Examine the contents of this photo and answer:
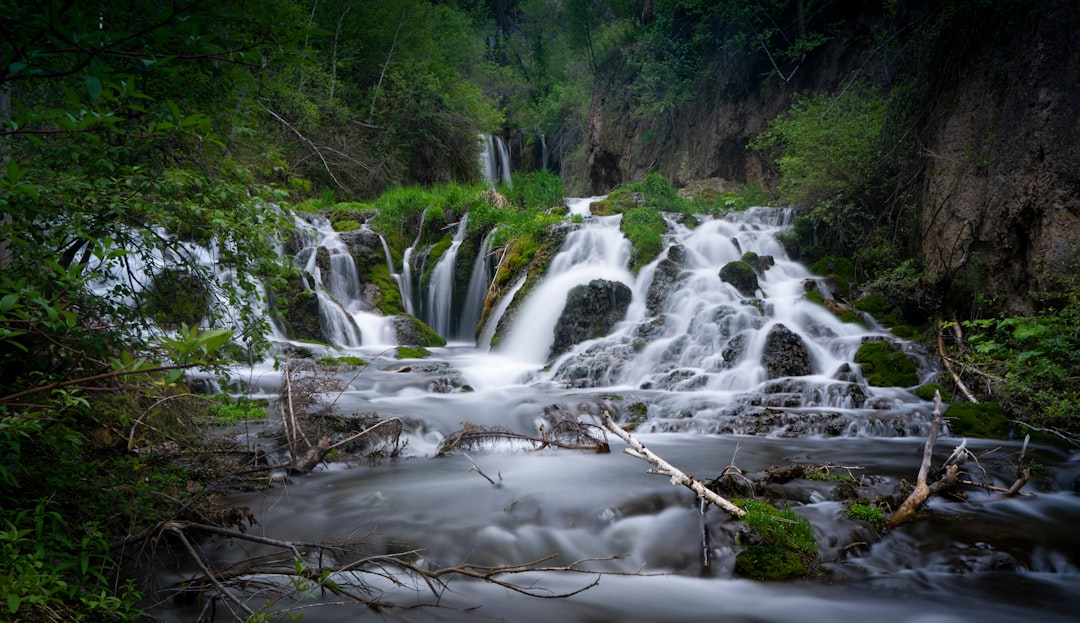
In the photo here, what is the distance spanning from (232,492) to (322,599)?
1974 mm

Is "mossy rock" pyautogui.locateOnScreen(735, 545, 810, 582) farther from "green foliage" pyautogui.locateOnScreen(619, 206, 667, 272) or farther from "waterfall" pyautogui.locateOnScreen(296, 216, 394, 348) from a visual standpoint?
"waterfall" pyautogui.locateOnScreen(296, 216, 394, 348)

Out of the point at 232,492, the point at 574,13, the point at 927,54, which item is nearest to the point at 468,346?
the point at 232,492

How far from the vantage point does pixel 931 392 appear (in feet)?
27.5

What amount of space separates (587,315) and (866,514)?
7839mm

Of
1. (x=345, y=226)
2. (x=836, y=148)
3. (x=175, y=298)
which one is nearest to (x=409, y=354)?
(x=345, y=226)

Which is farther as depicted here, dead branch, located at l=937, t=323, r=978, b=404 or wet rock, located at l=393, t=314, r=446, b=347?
wet rock, located at l=393, t=314, r=446, b=347

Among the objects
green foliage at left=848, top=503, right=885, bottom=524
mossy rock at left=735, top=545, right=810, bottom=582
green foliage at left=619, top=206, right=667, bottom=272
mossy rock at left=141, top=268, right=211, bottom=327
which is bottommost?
mossy rock at left=735, top=545, right=810, bottom=582

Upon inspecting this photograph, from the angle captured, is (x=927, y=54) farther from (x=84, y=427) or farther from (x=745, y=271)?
(x=84, y=427)

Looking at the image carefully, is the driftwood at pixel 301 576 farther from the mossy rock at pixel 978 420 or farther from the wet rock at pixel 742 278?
the wet rock at pixel 742 278

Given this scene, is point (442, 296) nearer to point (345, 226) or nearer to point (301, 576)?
point (345, 226)

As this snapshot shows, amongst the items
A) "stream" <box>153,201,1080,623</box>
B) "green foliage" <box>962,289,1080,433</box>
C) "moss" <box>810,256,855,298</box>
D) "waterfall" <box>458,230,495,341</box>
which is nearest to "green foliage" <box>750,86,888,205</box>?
"moss" <box>810,256,855,298</box>

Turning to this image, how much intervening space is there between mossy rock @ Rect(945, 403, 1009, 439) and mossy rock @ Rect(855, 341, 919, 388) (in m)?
1.17

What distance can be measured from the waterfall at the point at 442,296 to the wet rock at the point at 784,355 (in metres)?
8.74

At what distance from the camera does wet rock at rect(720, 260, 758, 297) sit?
12.2m
